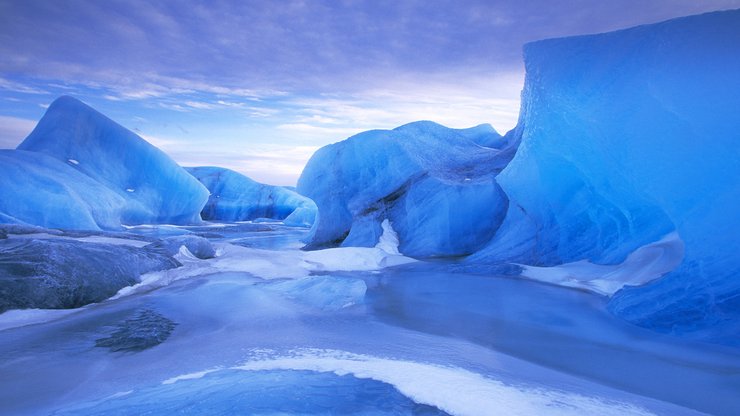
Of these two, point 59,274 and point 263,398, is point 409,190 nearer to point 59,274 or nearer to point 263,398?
point 59,274

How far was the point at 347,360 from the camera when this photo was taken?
7.84 feet

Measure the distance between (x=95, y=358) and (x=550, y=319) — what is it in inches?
132

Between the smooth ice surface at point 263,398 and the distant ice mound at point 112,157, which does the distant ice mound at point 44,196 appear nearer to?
the distant ice mound at point 112,157

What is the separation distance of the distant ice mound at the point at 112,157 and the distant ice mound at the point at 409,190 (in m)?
6.65

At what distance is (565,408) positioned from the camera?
1.82 meters

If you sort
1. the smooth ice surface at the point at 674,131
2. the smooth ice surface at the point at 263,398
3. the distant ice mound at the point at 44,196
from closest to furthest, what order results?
the smooth ice surface at the point at 263,398, the smooth ice surface at the point at 674,131, the distant ice mound at the point at 44,196

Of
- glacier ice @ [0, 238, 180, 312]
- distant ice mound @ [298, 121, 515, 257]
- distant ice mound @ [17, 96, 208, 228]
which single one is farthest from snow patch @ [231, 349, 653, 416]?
distant ice mound @ [17, 96, 208, 228]

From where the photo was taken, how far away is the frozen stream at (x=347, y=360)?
6.12 feet

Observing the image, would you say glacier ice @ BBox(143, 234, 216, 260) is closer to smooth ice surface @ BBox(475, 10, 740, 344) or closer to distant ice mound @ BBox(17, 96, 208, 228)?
smooth ice surface @ BBox(475, 10, 740, 344)

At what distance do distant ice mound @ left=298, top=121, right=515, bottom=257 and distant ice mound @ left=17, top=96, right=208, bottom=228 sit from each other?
21.8ft

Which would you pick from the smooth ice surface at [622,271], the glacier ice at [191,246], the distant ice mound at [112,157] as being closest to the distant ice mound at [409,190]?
the smooth ice surface at [622,271]

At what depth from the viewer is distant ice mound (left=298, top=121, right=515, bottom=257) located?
27.7ft

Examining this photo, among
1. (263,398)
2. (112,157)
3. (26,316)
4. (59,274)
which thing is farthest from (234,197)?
(263,398)

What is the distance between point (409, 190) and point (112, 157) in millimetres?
10969
